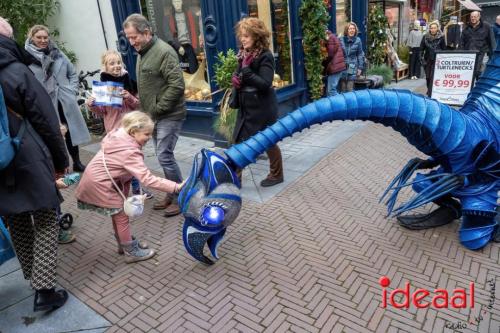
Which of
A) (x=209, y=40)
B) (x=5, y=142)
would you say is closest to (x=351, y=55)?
(x=209, y=40)

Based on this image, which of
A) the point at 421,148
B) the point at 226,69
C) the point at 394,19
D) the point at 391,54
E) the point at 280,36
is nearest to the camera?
the point at 421,148

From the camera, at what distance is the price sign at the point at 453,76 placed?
655 centimetres

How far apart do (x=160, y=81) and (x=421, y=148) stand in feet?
8.72

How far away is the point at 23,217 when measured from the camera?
9.91 ft

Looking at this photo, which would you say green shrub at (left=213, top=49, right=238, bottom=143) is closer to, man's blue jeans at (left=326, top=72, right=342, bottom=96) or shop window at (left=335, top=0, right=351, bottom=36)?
man's blue jeans at (left=326, top=72, right=342, bottom=96)

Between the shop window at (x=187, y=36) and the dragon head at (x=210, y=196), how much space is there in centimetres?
444

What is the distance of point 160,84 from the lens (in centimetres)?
425

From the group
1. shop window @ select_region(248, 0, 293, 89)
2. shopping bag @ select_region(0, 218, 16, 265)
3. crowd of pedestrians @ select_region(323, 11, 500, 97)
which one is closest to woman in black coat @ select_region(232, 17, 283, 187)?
shopping bag @ select_region(0, 218, 16, 265)

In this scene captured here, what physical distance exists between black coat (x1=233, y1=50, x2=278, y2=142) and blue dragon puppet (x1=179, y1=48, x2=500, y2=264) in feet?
4.68

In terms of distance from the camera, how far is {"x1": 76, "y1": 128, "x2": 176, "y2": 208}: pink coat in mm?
3141

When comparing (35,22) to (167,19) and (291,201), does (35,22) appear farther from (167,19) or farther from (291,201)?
(291,201)

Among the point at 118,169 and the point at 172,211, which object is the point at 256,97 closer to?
the point at 172,211

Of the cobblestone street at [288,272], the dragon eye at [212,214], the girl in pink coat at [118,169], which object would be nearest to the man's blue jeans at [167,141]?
the cobblestone street at [288,272]

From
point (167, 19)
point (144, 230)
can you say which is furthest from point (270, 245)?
point (167, 19)
